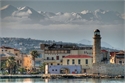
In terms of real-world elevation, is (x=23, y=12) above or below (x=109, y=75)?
above

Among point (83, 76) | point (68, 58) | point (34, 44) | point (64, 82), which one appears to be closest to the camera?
point (64, 82)

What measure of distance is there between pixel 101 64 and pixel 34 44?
76837mm

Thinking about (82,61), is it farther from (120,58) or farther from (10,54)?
(10,54)

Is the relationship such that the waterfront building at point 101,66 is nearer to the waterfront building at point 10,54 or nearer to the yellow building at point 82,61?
the yellow building at point 82,61

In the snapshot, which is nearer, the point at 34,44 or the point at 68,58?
the point at 68,58

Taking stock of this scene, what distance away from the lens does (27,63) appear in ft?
234

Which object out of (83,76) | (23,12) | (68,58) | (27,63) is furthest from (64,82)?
(23,12)

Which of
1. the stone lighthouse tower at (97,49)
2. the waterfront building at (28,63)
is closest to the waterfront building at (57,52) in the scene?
the waterfront building at (28,63)

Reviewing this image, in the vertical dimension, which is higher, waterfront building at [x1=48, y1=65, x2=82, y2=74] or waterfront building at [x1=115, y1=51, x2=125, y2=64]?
waterfront building at [x1=115, y1=51, x2=125, y2=64]

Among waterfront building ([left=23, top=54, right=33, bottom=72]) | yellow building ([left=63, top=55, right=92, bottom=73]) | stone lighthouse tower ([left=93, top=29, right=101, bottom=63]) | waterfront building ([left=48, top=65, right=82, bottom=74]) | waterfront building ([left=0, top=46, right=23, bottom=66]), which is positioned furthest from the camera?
waterfront building ([left=0, top=46, right=23, bottom=66])

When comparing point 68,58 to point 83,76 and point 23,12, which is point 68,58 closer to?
point 83,76

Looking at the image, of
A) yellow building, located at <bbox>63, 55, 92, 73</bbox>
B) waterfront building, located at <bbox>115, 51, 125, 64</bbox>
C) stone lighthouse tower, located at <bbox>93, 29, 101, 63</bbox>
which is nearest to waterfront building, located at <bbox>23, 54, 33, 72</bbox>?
yellow building, located at <bbox>63, 55, 92, 73</bbox>

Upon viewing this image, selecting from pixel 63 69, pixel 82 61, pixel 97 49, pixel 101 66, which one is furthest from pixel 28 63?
pixel 101 66

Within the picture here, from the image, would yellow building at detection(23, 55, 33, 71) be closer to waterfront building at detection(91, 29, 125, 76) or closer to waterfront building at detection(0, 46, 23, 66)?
waterfront building at detection(0, 46, 23, 66)
